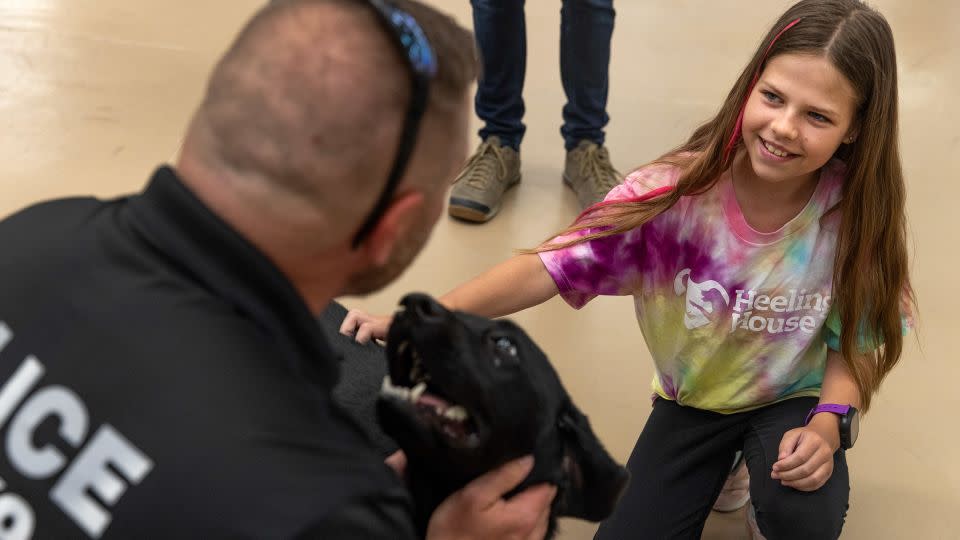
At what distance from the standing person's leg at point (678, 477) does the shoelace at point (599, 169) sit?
983mm

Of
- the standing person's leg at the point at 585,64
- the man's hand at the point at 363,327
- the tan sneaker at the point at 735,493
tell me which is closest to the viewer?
the man's hand at the point at 363,327

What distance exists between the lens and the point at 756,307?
159cm

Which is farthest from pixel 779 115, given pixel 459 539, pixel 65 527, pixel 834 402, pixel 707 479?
pixel 65 527

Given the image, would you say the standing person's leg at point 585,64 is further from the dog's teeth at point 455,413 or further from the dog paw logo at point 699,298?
the dog's teeth at point 455,413

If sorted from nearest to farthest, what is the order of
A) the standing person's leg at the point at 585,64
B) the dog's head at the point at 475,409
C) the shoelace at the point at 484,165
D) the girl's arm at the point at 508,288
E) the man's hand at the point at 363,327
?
the dog's head at the point at 475,409 → the man's hand at the point at 363,327 → the girl's arm at the point at 508,288 → the standing person's leg at the point at 585,64 → the shoelace at the point at 484,165

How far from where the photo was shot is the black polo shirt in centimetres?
79

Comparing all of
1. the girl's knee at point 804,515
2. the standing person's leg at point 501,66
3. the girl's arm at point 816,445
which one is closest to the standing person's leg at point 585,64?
the standing person's leg at point 501,66

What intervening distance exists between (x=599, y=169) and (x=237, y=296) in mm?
1876

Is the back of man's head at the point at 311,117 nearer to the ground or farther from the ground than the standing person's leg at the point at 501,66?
farther from the ground

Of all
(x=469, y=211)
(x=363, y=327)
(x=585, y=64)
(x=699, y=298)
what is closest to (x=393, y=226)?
(x=363, y=327)

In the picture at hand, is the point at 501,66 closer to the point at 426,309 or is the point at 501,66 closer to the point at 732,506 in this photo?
the point at 732,506

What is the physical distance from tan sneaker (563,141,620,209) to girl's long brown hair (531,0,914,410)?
A: 953mm

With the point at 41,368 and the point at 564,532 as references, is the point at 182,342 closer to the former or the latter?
the point at 41,368

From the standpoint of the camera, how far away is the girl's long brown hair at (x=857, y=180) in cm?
147
